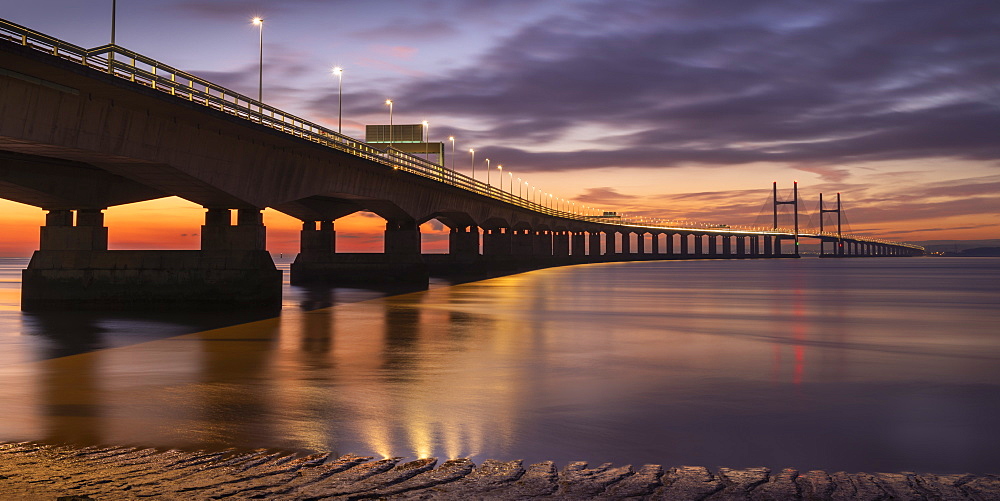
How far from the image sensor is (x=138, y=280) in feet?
117

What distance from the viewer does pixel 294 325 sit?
1211 inches

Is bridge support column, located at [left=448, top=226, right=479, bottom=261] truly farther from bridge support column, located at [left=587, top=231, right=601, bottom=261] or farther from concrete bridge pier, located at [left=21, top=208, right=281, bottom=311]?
bridge support column, located at [left=587, top=231, right=601, bottom=261]

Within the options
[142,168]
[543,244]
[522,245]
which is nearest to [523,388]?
[142,168]

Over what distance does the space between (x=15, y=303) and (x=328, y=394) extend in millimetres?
37656

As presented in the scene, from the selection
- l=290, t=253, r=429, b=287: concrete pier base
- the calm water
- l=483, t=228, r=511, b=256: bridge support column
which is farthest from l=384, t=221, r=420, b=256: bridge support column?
l=483, t=228, r=511, b=256: bridge support column

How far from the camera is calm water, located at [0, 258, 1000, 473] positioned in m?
10.7

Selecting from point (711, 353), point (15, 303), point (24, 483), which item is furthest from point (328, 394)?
point (15, 303)

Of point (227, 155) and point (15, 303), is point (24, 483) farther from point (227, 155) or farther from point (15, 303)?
point (15, 303)

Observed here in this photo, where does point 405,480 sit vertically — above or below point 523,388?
above

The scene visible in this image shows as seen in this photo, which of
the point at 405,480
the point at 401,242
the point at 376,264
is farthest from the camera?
the point at 401,242

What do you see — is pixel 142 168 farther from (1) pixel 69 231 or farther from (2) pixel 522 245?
(2) pixel 522 245

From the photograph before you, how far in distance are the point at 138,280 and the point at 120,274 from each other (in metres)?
0.79

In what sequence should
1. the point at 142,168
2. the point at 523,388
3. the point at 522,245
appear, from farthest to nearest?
the point at 522,245 → the point at 142,168 → the point at 523,388

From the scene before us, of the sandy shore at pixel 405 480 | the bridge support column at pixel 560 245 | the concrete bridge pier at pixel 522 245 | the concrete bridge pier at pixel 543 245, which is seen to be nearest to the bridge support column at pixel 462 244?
the concrete bridge pier at pixel 522 245
